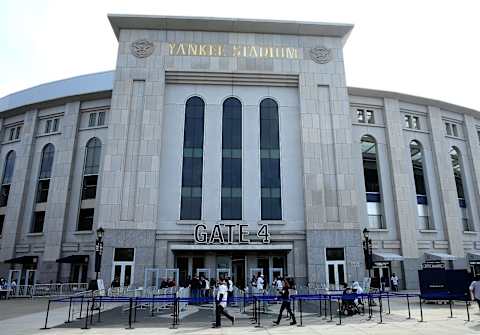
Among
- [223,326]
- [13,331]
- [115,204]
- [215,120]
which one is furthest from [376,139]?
[13,331]

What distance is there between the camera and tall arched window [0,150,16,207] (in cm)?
4047

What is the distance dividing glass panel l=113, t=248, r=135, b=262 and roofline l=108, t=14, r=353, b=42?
2012cm

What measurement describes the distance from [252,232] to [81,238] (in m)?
16.8

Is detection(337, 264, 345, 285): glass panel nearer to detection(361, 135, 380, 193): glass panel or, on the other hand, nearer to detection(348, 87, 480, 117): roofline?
detection(361, 135, 380, 193): glass panel

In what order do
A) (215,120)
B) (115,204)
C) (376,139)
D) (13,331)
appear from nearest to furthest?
(13,331) → (115,204) → (215,120) → (376,139)

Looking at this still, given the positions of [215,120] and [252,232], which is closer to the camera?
[252,232]

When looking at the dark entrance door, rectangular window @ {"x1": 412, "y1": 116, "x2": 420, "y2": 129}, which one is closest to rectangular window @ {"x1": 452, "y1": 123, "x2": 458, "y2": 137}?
rectangular window @ {"x1": 412, "y1": 116, "x2": 420, "y2": 129}

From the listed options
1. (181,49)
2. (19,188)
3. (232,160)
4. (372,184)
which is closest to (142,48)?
(181,49)

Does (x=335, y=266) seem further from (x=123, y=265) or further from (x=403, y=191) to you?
(x=123, y=265)

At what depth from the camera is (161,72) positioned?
33125 mm

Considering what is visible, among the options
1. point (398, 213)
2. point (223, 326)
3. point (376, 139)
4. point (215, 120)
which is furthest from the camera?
point (376, 139)

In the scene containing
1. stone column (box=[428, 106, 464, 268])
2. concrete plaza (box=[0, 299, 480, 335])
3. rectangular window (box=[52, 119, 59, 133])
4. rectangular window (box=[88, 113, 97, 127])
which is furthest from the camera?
rectangular window (box=[52, 119, 59, 133])

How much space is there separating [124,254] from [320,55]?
24.8 meters

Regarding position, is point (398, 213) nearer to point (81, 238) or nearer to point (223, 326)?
point (223, 326)
